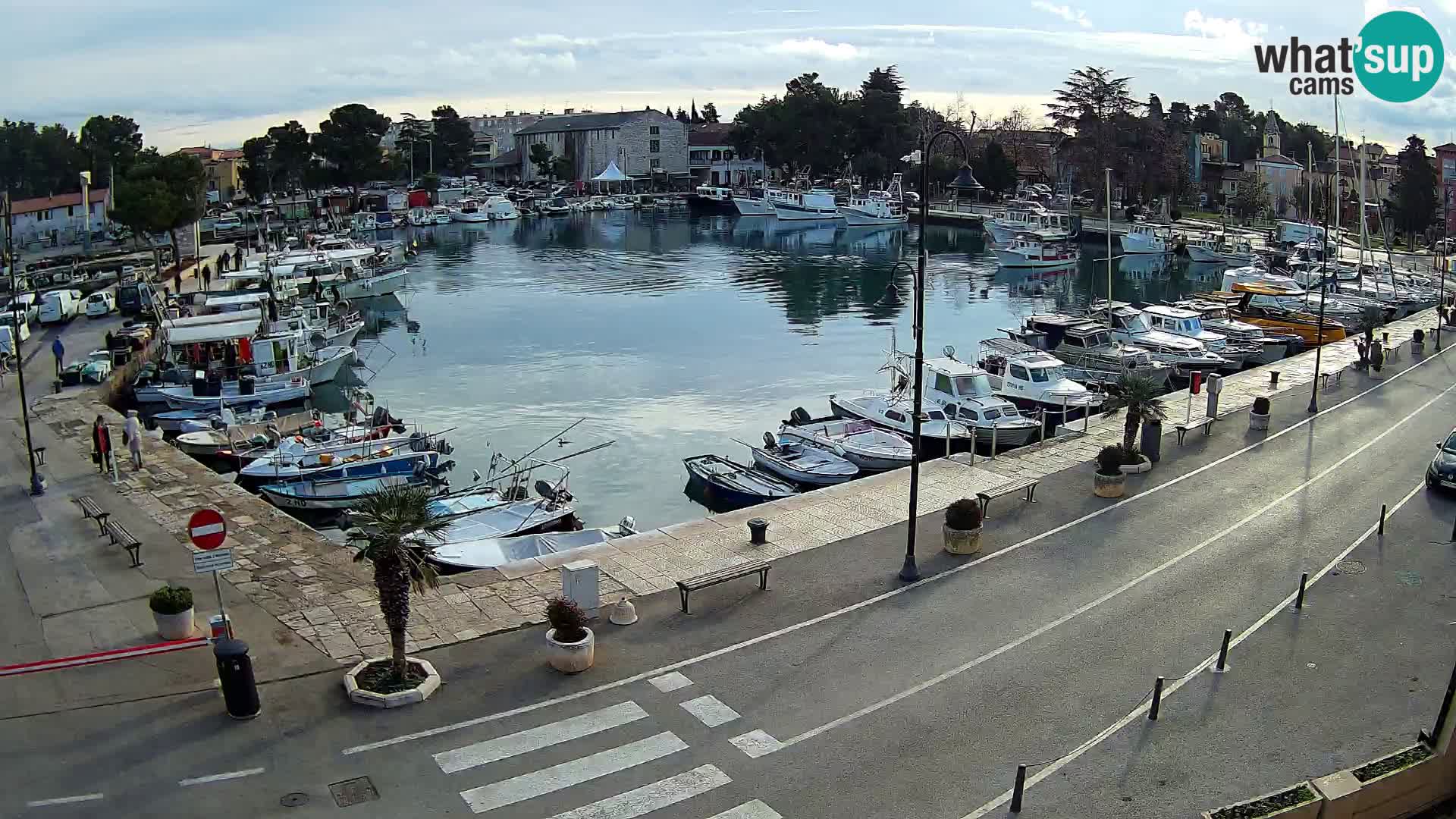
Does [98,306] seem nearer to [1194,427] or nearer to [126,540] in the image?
[126,540]

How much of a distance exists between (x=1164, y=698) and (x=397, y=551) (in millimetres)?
10605

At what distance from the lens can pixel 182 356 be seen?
45406 mm

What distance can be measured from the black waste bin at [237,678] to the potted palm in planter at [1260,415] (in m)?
26.5

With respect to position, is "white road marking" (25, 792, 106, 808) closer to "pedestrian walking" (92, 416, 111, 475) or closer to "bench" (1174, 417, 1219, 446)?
"pedestrian walking" (92, 416, 111, 475)

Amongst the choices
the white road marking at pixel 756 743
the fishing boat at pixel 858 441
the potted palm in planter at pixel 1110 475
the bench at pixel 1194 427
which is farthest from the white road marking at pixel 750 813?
the bench at pixel 1194 427

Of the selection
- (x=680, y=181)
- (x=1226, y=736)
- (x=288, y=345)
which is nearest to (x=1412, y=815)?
(x=1226, y=736)

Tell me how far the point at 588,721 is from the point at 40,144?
11956cm

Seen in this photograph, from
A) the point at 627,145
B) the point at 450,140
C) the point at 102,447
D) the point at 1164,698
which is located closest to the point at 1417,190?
the point at 1164,698

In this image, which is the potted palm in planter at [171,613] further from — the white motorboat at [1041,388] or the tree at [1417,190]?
the tree at [1417,190]

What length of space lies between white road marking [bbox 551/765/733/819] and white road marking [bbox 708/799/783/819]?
1.63ft

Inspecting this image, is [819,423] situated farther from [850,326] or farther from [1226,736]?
[850,326]

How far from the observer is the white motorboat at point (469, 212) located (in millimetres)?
134250

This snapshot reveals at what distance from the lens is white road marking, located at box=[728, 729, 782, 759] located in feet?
47.1

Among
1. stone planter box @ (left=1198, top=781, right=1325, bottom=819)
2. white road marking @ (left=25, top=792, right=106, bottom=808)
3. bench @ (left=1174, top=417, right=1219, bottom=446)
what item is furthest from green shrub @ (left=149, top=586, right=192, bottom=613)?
bench @ (left=1174, top=417, right=1219, bottom=446)
